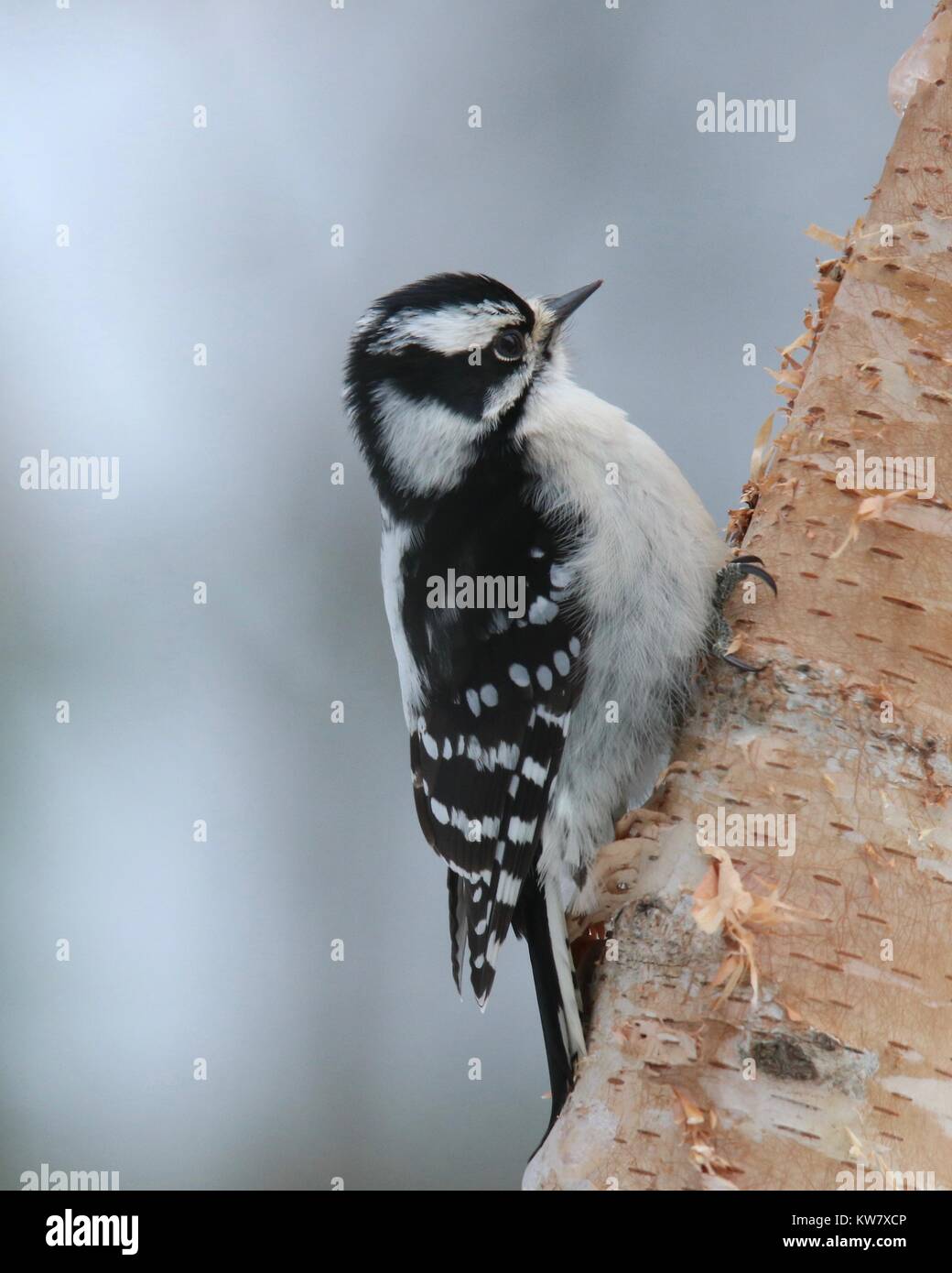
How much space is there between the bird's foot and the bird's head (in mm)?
475

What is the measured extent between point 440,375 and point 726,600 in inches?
25.8

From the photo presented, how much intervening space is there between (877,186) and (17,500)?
352cm

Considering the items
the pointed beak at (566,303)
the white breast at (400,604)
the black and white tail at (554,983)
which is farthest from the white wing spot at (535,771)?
the pointed beak at (566,303)

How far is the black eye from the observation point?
2.14 metres

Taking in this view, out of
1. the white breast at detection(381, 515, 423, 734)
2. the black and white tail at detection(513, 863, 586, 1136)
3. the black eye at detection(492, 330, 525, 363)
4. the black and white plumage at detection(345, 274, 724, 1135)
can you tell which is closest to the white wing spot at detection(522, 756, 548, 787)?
the black and white plumage at detection(345, 274, 724, 1135)

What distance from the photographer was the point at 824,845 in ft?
4.82

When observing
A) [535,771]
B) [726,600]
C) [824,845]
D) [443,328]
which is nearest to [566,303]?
[443,328]

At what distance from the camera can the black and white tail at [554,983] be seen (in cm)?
165

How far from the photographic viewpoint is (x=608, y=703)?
6.70ft

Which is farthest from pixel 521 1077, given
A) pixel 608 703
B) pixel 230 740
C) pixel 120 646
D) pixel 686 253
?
pixel 686 253

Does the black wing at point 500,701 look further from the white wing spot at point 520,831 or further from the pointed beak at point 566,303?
the pointed beak at point 566,303

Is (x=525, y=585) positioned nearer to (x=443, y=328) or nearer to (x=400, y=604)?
(x=400, y=604)

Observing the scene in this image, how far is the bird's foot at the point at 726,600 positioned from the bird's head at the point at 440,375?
0.48 metres
